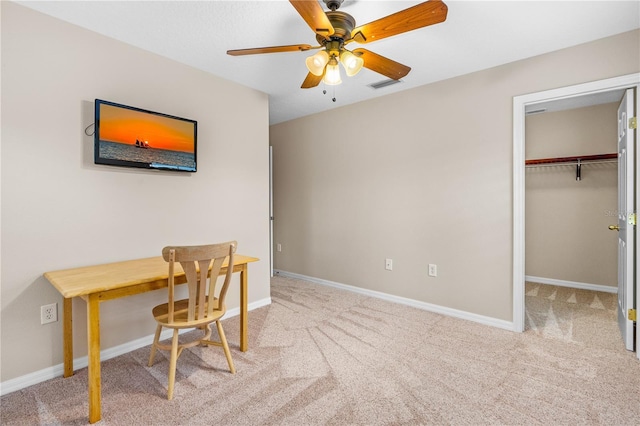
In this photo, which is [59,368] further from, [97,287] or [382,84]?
[382,84]

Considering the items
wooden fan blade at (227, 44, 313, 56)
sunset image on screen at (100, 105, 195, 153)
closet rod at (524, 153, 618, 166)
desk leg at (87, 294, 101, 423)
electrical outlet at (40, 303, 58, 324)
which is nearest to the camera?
desk leg at (87, 294, 101, 423)

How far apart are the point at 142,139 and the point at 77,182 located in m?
0.56

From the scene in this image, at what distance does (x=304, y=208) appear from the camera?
181 inches

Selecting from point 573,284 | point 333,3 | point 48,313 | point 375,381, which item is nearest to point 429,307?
point 375,381

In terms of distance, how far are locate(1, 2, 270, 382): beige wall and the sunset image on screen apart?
0.40ft

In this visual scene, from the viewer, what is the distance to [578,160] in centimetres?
404

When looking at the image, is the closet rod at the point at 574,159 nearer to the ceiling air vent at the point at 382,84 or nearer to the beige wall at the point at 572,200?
the beige wall at the point at 572,200

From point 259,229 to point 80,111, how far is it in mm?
1889

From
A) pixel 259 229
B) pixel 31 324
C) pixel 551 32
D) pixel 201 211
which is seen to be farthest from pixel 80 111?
pixel 551 32

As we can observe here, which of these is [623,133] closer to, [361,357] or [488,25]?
Result: [488,25]

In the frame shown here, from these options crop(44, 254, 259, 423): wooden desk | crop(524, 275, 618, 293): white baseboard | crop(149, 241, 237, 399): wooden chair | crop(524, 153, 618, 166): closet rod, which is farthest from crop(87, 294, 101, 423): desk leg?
crop(524, 275, 618, 293): white baseboard

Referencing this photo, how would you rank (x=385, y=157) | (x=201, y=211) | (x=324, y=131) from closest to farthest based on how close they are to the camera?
(x=201, y=211) < (x=385, y=157) < (x=324, y=131)

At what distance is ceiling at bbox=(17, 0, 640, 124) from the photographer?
2.02m

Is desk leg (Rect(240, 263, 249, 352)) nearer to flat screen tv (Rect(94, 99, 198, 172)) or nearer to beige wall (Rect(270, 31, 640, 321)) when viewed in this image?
flat screen tv (Rect(94, 99, 198, 172))
